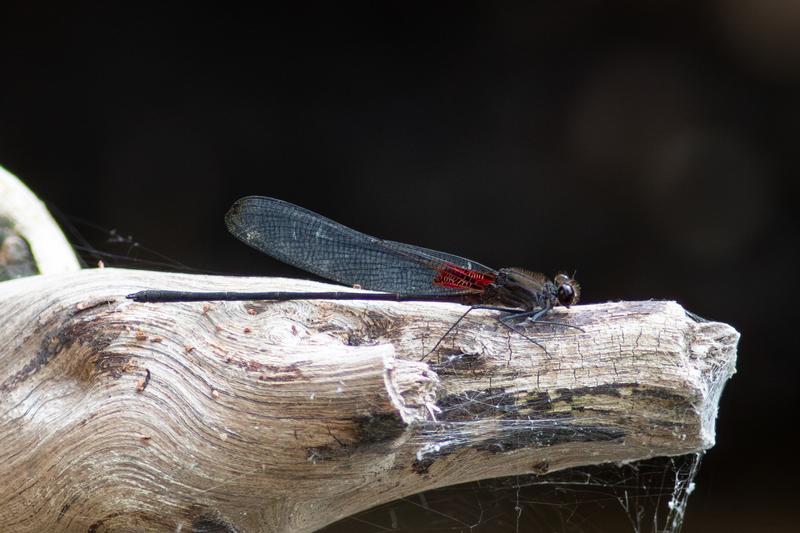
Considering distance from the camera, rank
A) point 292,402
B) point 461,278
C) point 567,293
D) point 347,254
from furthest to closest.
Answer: point 347,254, point 461,278, point 567,293, point 292,402

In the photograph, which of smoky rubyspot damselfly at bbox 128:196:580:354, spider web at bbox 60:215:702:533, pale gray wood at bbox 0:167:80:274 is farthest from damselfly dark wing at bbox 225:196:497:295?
pale gray wood at bbox 0:167:80:274

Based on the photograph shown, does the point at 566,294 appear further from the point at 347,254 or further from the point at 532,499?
the point at 347,254

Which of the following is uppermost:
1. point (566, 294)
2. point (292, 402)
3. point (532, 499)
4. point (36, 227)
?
point (36, 227)

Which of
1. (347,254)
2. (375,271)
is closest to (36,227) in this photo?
(347,254)

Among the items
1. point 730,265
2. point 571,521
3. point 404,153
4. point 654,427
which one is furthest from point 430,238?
point 654,427

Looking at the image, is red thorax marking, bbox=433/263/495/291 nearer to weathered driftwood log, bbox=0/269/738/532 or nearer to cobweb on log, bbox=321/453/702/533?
weathered driftwood log, bbox=0/269/738/532

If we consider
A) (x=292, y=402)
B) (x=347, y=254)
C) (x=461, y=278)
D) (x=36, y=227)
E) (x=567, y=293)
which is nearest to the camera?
(x=292, y=402)
